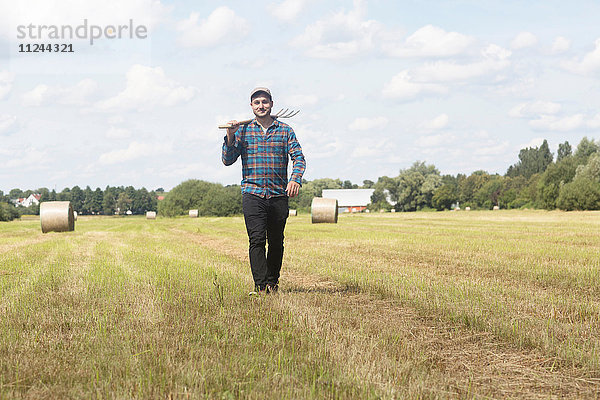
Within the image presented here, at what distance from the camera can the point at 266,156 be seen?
7.09 metres

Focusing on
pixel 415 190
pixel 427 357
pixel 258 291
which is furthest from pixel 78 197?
pixel 427 357

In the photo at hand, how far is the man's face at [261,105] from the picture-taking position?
7.07m

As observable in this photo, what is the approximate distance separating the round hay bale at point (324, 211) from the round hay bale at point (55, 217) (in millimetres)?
13383

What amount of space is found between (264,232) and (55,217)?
889 inches

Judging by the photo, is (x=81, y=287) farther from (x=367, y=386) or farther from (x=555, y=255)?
(x=555, y=255)

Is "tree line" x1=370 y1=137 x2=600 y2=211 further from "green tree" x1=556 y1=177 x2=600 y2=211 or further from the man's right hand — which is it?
the man's right hand

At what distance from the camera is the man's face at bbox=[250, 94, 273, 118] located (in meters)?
7.07

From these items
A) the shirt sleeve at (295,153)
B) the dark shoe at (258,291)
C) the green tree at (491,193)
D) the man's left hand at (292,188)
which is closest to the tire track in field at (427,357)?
the dark shoe at (258,291)

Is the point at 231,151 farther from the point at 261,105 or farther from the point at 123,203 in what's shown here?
the point at 123,203

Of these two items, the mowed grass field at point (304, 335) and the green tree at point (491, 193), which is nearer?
the mowed grass field at point (304, 335)

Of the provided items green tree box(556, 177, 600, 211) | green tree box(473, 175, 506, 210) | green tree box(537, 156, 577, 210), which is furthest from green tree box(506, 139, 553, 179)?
green tree box(556, 177, 600, 211)

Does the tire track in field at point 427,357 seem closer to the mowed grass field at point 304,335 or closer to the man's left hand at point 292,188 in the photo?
the mowed grass field at point 304,335

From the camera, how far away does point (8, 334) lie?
4.67m

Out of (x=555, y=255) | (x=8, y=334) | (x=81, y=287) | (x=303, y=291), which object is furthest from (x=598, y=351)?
(x=555, y=255)
